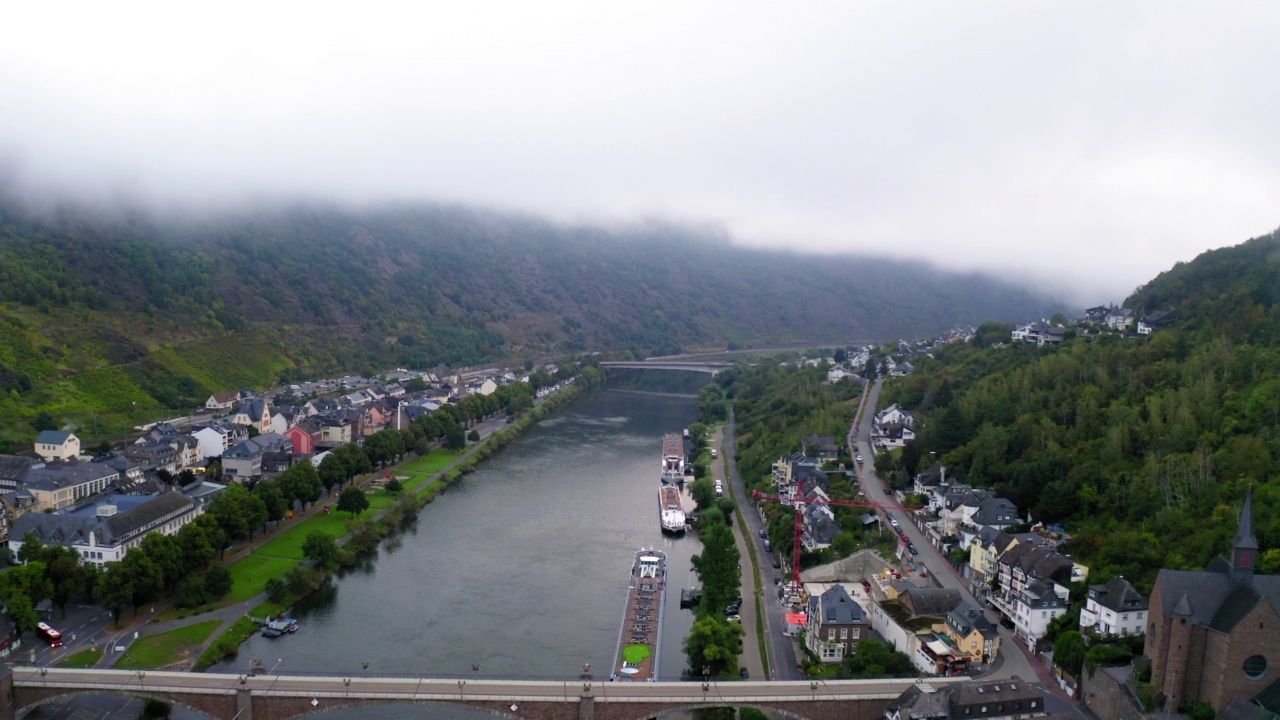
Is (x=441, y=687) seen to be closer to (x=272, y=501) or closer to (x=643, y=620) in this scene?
(x=643, y=620)

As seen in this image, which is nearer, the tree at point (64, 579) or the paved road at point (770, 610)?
the paved road at point (770, 610)

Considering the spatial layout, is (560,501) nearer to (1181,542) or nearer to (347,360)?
(1181,542)

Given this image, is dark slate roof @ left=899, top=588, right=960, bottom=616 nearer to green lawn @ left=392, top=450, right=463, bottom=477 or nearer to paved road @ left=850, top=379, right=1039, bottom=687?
paved road @ left=850, top=379, right=1039, bottom=687

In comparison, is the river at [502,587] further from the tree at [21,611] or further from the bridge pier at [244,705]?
the tree at [21,611]

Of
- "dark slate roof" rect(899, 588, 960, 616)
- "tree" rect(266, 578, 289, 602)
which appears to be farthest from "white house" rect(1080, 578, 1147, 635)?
"tree" rect(266, 578, 289, 602)

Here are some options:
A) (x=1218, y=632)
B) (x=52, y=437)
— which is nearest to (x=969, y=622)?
(x=1218, y=632)

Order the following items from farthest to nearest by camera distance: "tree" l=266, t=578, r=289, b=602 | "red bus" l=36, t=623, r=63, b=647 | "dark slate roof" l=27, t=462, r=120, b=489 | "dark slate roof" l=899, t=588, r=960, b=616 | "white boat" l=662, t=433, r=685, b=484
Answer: "white boat" l=662, t=433, r=685, b=484 < "dark slate roof" l=27, t=462, r=120, b=489 < "tree" l=266, t=578, r=289, b=602 < "dark slate roof" l=899, t=588, r=960, b=616 < "red bus" l=36, t=623, r=63, b=647

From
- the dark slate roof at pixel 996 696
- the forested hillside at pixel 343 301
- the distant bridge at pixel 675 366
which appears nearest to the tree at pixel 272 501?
the forested hillside at pixel 343 301
